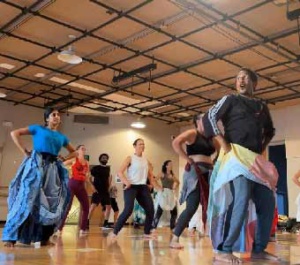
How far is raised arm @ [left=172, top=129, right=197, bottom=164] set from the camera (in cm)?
333

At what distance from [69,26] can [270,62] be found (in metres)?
4.22

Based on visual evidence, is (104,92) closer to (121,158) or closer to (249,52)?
(121,158)

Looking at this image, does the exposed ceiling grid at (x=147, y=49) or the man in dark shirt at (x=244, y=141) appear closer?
the man in dark shirt at (x=244, y=141)

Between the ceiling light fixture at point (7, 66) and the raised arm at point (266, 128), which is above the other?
the ceiling light fixture at point (7, 66)

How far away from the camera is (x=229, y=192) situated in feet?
8.21

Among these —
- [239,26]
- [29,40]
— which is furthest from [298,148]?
[29,40]

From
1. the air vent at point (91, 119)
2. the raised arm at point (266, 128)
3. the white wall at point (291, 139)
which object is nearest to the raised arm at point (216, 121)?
the raised arm at point (266, 128)

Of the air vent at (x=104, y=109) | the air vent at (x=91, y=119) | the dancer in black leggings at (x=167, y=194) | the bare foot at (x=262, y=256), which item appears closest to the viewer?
the bare foot at (x=262, y=256)

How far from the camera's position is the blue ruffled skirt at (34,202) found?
3.37m

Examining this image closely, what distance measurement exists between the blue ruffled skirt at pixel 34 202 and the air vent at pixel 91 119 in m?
9.57

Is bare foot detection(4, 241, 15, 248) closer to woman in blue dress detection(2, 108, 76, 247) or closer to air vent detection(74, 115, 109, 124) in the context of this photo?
woman in blue dress detection(2, 108, 76, 247)

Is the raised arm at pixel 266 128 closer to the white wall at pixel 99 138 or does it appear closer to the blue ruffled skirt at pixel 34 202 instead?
the blue ruffled skirt at pixel 34 202

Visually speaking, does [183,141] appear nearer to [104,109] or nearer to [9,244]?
[9,244]

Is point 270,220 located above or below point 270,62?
below
